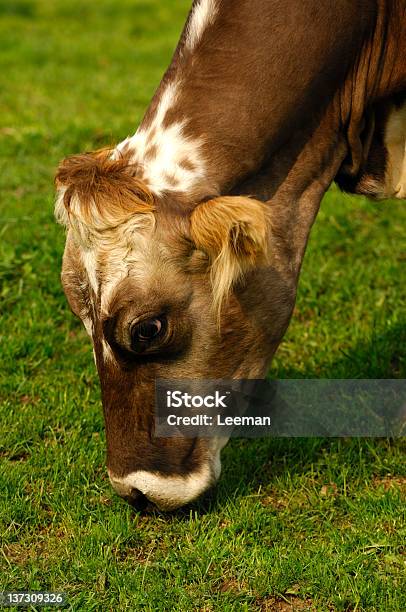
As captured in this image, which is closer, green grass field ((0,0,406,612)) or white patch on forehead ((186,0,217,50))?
green grass field ((0,0,406,612))

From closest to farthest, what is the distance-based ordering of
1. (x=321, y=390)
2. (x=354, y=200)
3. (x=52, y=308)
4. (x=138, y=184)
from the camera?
(x=138, y=184) → (x=321, y=390) → (x=52, y=308) → (x=354, y=200)

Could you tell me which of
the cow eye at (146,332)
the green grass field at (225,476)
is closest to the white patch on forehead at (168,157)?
the cow eye at (146,332)

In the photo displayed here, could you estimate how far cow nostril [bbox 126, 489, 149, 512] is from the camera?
151 inches

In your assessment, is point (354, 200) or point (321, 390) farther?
point (354, 200)

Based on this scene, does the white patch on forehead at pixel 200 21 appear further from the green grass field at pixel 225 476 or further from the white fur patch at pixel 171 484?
the white fur patch at pixel 171 484

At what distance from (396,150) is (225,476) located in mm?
1601

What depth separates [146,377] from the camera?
3.69 m

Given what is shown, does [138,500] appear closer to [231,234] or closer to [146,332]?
[146,332]

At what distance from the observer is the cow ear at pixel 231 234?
3.36m

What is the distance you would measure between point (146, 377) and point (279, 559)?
865mm

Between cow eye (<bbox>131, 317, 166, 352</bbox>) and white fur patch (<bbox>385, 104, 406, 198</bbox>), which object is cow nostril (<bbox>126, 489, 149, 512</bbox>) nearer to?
cow eye (<bbox>131, 317, 166, 352</bbox>)

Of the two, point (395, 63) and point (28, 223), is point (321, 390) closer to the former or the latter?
point (395, 63)

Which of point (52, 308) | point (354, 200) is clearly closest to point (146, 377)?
point (52, 308)

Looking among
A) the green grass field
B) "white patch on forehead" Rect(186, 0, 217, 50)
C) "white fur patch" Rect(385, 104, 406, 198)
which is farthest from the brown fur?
"white fur patch" Rect(385, 104, 406, 198)
